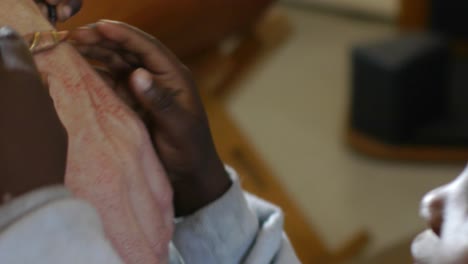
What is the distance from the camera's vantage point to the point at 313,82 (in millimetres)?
2150

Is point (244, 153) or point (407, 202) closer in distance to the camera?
point (244, 153)

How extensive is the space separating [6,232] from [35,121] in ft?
0.16

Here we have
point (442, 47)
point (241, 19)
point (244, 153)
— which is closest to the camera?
point (241, 19)

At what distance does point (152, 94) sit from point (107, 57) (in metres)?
0.04

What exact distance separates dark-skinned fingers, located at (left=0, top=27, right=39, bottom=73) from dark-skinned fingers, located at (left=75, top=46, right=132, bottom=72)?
0.31ft

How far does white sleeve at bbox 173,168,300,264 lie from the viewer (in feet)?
1.61

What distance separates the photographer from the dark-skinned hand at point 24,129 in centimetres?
30

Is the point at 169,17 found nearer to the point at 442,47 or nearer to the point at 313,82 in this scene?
the point at 442,47

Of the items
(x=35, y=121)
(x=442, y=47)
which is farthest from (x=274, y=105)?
(x=35, y=121)

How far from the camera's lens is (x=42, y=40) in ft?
1.29

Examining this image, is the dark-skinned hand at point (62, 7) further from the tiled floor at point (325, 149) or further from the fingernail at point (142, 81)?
the tiled floor at point (325, 149)

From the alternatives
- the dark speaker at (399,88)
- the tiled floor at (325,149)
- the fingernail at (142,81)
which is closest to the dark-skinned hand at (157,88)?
the fingernail at (142,81)

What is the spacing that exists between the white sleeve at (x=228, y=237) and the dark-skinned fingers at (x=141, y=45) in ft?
0.35

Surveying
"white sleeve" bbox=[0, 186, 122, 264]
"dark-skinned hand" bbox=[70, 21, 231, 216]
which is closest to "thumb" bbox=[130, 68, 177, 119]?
"dark-skinned hand" bbox=[70, 21, 231, 216]
